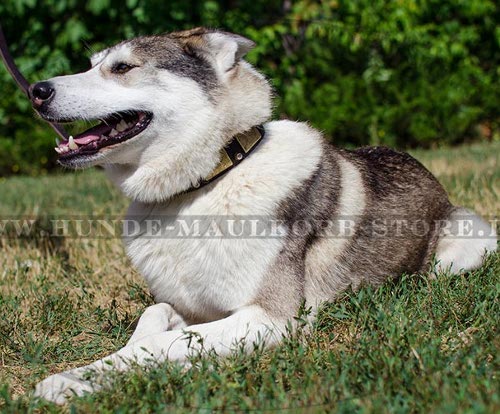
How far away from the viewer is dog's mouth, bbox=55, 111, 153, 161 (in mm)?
3125

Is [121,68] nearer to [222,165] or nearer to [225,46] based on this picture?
[225,46]

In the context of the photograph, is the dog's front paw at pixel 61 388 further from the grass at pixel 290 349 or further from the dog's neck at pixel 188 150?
the dog's neck at pixel 188 150

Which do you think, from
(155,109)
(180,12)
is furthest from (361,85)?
(155,109)

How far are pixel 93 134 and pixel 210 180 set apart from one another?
22.1 inches

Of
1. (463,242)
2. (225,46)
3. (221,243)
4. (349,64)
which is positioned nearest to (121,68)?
(225,46)

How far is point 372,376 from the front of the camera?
8.00 feet

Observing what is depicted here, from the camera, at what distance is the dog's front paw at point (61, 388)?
98.8 inches

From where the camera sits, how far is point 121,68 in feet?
10.6

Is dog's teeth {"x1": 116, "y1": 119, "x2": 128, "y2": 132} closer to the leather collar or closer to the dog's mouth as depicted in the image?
the dog's mouth

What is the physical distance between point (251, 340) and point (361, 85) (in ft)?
24.2

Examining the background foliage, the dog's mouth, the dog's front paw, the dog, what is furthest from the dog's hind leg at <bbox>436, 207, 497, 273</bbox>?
the background foliage

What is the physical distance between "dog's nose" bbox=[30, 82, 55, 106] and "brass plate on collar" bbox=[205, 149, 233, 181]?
0.76 meters

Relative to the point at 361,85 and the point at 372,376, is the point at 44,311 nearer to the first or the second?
the point at 372,376

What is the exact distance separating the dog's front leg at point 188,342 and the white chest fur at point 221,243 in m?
0.12
